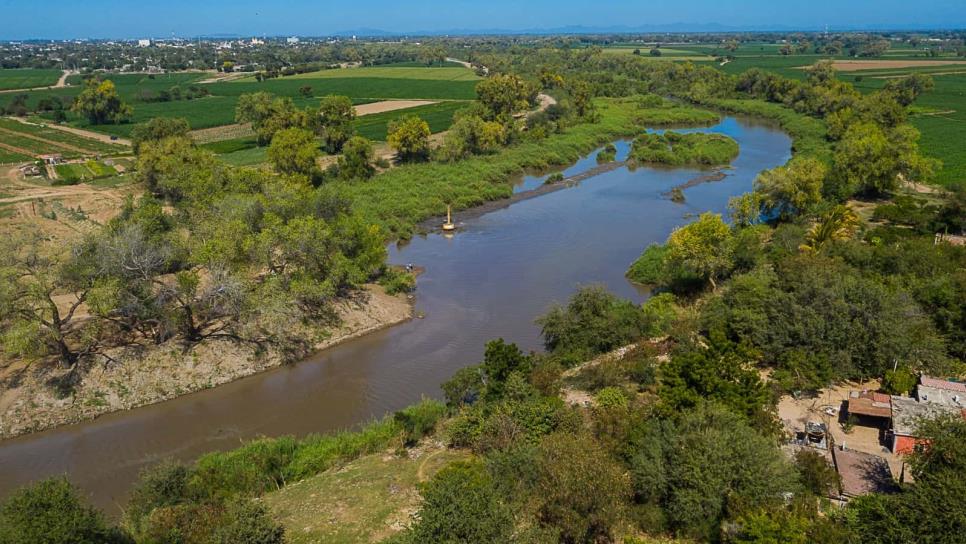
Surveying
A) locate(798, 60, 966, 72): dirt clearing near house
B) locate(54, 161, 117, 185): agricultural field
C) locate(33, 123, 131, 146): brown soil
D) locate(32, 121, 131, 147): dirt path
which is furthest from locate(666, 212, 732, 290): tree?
locate(798, 60, 966, 72): dirt clearing near house

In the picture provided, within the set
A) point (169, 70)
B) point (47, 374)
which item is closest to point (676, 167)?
point (47, 374)

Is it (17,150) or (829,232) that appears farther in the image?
(17,150)

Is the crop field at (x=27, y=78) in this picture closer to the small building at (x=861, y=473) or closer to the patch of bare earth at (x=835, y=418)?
the patch of bare earth at (x=835, y=418)

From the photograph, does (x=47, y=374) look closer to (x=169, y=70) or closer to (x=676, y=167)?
(x=676, y=167)

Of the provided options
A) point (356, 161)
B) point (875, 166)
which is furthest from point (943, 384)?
point (356, 161)

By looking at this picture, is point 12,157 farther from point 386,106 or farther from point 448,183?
point 386,106

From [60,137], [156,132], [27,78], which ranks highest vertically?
[27,78]

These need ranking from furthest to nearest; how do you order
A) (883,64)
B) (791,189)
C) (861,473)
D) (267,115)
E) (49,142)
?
(883,64)
(49,142)
(267,115)
(791,189)
(861,473)
